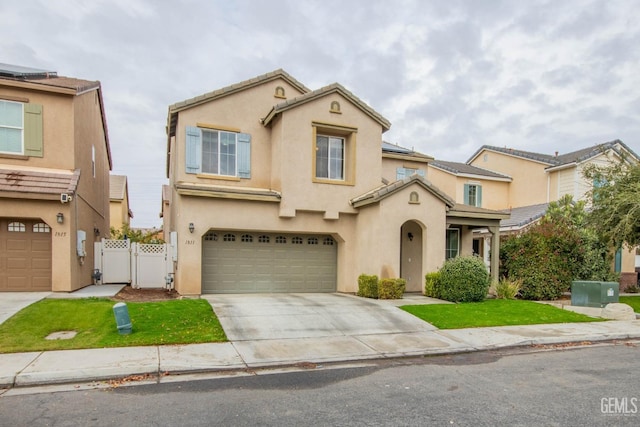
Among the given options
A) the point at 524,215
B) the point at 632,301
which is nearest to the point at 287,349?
the point at 632,301

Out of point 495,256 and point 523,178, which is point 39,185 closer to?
point 495,256

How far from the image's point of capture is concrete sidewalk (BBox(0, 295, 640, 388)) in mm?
6352

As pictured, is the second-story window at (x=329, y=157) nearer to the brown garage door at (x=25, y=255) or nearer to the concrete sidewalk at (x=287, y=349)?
the concrete sidewalk at (x=287, y=349)

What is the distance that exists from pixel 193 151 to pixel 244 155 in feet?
6.06

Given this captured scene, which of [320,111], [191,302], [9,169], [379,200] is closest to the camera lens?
[191,302]

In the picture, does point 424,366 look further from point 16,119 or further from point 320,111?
point 16,119

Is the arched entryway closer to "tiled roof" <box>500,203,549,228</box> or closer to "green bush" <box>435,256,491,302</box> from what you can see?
"green bush" <box>435,256,491,302</box>

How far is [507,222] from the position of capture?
69.7ft

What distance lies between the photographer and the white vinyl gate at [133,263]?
15523mm

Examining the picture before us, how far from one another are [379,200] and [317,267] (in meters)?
3.83

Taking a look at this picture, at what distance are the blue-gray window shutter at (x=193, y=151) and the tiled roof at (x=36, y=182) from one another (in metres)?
3.64

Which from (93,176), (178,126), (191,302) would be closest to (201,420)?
(191,302)

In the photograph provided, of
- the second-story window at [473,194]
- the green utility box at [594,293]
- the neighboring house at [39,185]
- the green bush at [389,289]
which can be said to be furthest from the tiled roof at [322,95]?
the second-story window at [473,194]

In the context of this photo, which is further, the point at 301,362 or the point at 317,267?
the point at 317,267
